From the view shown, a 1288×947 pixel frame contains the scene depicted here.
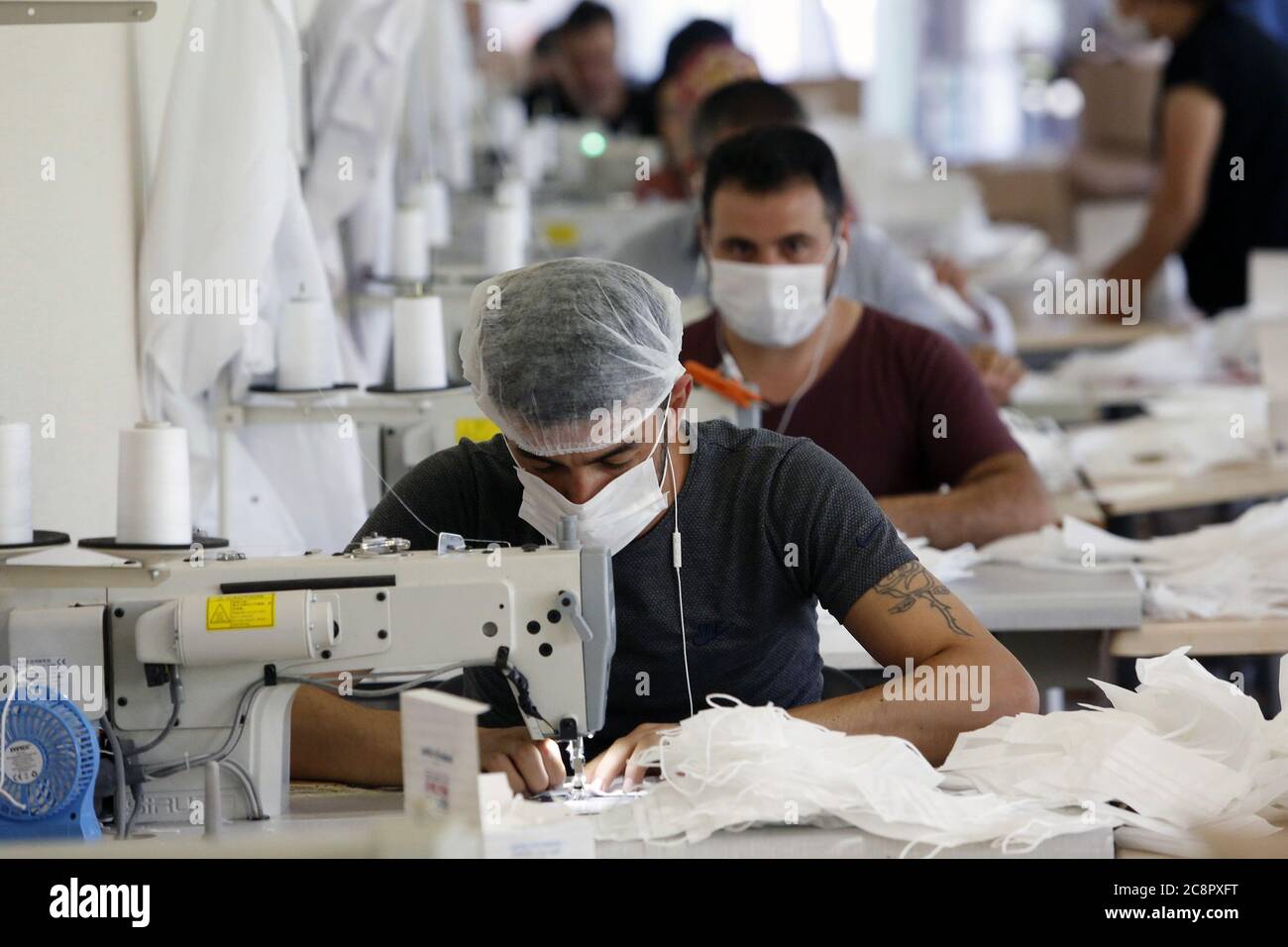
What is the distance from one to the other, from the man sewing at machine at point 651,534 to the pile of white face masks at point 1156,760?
0.13 metres

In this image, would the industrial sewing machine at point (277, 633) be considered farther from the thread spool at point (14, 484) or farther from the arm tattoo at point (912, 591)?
the arm tattoo at point (912, 591)

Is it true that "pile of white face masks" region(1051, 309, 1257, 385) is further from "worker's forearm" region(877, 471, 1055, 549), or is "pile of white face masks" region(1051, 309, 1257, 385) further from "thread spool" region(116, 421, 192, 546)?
"thread spool" region(116, 421, 192, 546)

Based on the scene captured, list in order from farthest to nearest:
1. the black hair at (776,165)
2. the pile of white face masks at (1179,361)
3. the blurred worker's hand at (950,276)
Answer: the blurred worker's hand at (950,276), the pile of white face masks at (1179,361), the black hair at (776,165)

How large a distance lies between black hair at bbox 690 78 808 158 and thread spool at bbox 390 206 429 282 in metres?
0.77

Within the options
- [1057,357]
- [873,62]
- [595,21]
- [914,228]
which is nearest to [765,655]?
[1057,357]

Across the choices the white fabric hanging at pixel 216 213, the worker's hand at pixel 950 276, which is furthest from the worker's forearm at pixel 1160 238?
the white fabric hanging at pixel 216 213

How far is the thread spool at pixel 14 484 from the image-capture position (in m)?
1.86

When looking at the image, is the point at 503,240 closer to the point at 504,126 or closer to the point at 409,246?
the point at 409,246

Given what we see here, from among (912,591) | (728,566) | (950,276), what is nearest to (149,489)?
(728,566)

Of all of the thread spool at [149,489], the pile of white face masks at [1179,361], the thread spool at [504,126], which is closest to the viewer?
the thread spool at [149,489]

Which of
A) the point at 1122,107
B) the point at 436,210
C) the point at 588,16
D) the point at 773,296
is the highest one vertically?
the point at 588,16

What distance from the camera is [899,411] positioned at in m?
3.25

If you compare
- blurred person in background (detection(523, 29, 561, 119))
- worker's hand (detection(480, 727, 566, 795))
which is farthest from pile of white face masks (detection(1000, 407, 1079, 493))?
blurred person in background (detection(523, 29, 561, 119))

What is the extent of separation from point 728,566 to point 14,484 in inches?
32.7
